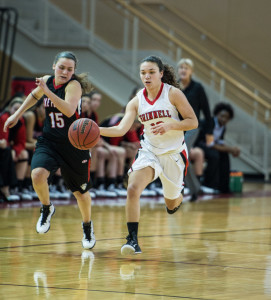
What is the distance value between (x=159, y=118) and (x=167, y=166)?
1.38 ft

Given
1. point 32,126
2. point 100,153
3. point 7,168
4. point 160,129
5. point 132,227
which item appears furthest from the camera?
point 100,153

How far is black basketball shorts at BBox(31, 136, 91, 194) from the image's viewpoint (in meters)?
6.15

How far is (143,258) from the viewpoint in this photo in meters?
5.57

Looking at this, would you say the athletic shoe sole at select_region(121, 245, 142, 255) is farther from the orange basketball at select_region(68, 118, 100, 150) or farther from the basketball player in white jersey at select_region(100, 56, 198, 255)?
the orange basketball at select_region(68, 118, 100, 150)

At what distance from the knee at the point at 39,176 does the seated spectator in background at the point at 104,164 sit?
502 cm

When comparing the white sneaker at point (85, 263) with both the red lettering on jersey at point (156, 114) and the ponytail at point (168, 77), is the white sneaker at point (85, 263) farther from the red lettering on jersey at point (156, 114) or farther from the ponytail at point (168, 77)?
the ponytail at point (168, 77)

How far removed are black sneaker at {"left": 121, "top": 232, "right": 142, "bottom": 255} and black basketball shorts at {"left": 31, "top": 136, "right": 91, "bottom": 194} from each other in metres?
0.76

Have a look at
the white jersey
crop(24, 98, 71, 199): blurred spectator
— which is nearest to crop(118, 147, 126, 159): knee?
crop(24, 98, 71, 199): blurred spectator

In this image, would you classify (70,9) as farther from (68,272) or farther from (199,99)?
(68,272)

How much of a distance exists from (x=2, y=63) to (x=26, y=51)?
141 centimetres

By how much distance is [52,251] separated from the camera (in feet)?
19.0

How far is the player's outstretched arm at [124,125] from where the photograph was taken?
576 centimetres

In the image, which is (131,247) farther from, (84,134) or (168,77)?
(168,77)

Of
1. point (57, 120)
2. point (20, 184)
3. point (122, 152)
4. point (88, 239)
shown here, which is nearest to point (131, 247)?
point (88, 239)
